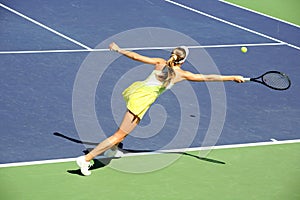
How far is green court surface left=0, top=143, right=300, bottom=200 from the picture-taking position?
10688 millimetres

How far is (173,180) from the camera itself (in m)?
11.3

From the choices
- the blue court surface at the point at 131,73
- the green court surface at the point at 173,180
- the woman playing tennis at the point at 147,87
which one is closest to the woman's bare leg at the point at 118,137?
the woman playing tennis at the point at 147,87

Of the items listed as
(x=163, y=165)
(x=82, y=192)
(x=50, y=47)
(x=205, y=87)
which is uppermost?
(x=50, y=47)

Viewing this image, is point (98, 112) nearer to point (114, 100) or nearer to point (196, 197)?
point (114, 100)

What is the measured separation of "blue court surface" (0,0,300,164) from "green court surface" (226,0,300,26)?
0.54 metres

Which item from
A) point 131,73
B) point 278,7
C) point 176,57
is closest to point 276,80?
point 176,57

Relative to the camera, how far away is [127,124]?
36.8 feet

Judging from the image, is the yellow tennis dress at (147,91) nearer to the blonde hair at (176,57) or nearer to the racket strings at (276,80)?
the blonde hair at (176,57)

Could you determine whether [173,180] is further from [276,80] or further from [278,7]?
[278,7]

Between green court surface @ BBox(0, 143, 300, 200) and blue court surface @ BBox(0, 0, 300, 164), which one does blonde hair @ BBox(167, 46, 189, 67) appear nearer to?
green court surface @ BBox(0, 143, 300, 200)

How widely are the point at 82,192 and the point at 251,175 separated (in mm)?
2610

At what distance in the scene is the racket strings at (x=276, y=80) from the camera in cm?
1198

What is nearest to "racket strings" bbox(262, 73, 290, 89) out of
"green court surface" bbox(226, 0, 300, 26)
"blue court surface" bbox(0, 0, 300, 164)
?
"blue court surface" bbox(0, 0, 300, 164)

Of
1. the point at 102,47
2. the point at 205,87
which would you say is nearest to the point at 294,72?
the point at 205,87
